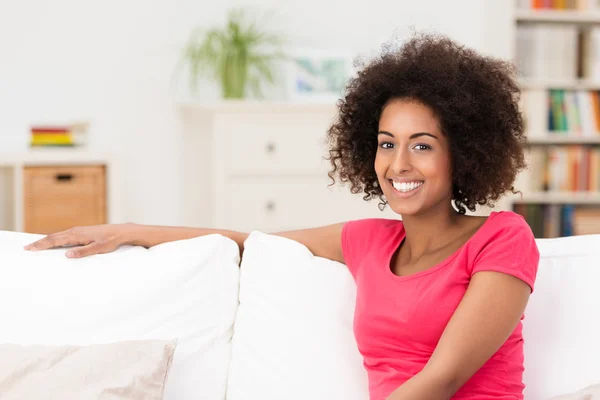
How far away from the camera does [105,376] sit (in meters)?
1.37

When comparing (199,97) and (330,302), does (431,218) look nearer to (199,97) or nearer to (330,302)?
(330,302)

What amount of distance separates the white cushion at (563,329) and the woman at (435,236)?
0.51ft

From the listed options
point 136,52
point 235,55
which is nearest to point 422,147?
point 235,55

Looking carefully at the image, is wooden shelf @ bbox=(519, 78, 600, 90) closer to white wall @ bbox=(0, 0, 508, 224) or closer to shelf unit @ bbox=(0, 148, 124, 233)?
white wall @ bbox=(0, 0, 508, 224)

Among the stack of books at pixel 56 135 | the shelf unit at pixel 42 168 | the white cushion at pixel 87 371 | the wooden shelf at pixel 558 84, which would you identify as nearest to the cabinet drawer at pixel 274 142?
the shelf unit at pixel 42 168

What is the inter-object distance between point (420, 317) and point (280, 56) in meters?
2.97

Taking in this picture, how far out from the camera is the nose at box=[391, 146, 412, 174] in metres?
1.46

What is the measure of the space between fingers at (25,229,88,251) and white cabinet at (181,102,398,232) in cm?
220

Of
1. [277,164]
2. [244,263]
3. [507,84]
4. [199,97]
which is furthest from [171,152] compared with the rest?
[507,84]

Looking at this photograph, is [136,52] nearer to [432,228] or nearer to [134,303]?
[134,303]

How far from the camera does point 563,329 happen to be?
1559 mm

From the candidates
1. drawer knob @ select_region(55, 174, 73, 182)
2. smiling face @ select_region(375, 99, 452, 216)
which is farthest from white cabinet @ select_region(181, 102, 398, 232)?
smiling face @ select_region(375, 99, 452, 216)

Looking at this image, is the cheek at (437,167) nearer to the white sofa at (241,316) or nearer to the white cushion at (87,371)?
the white sofa at (241,316)

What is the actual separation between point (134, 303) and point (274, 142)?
7.74 feet
